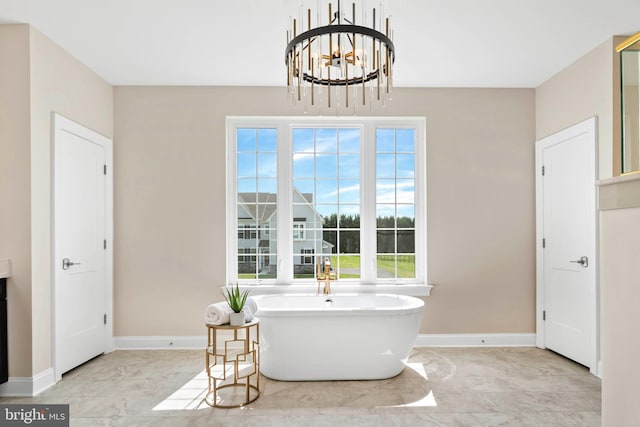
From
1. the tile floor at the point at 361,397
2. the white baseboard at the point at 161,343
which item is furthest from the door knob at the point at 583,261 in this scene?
the white baseboard at the point at 161,343

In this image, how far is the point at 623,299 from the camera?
1632mm

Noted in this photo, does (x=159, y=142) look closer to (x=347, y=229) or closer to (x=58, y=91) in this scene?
(x=58, y=91)

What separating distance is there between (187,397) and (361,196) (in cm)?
236

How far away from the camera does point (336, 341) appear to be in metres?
3.15

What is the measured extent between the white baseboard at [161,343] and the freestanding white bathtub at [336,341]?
3.74ft

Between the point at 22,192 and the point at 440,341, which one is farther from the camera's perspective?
the point at 440,341

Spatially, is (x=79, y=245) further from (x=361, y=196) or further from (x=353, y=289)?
(x=361, y=196)

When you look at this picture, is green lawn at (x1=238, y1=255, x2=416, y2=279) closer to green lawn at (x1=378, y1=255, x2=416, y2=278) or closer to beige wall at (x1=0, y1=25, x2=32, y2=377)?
green lawn at (x1=378, y1=255, x2=416, y2=278)

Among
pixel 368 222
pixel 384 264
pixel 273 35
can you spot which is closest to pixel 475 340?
pixel 384 264

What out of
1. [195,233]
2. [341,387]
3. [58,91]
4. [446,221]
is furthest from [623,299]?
[58,91]

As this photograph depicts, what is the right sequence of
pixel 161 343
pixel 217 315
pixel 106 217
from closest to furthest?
pixel 217 315 < pixel 106 217 < pixel 161 343

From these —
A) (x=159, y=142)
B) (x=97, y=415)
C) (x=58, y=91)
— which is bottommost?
(x=97, y=415)

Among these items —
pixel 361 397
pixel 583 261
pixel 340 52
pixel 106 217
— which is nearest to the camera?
pixel 340 52

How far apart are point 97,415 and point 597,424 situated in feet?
9.93
